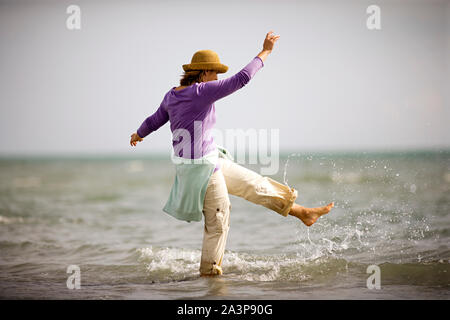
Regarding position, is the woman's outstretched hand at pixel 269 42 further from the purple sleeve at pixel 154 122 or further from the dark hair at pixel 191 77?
the purple sleeve at pixel 154 122

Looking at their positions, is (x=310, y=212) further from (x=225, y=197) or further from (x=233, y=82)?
(x=233, y=82)

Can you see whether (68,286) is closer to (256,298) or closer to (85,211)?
(256,298)

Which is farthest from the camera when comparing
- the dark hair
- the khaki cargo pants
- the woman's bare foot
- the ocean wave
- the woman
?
the ocean wave

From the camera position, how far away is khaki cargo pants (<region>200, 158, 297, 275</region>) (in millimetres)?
3930

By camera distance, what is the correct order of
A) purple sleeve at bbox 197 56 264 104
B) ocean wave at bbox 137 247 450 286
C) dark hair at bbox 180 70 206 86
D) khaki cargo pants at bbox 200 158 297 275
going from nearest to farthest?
purple sleeve at bbox 197 56 264 104 < dark hair at bbox 180 70 206 86 < khaki cargo pants at bbox 200 158 297 275 < ocean wave at bbox 137 247 450 286

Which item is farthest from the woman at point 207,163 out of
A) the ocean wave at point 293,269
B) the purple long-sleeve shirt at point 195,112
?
the ocean wave at point 293,269

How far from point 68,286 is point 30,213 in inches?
257

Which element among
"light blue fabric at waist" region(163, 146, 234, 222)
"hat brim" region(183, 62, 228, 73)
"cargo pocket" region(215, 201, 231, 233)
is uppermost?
"hat brim" region(183, 62, 228, 73)

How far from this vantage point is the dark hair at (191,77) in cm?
379

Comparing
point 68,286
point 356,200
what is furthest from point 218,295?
point 356,200

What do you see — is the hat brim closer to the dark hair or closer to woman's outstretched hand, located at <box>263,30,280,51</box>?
the dark hair

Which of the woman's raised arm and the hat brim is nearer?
the woman's raised arm

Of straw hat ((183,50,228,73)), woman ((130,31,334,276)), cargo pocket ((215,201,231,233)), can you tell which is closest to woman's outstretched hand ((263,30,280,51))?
woman ((130,31,334,276))

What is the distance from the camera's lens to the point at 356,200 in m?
→ 10.0
